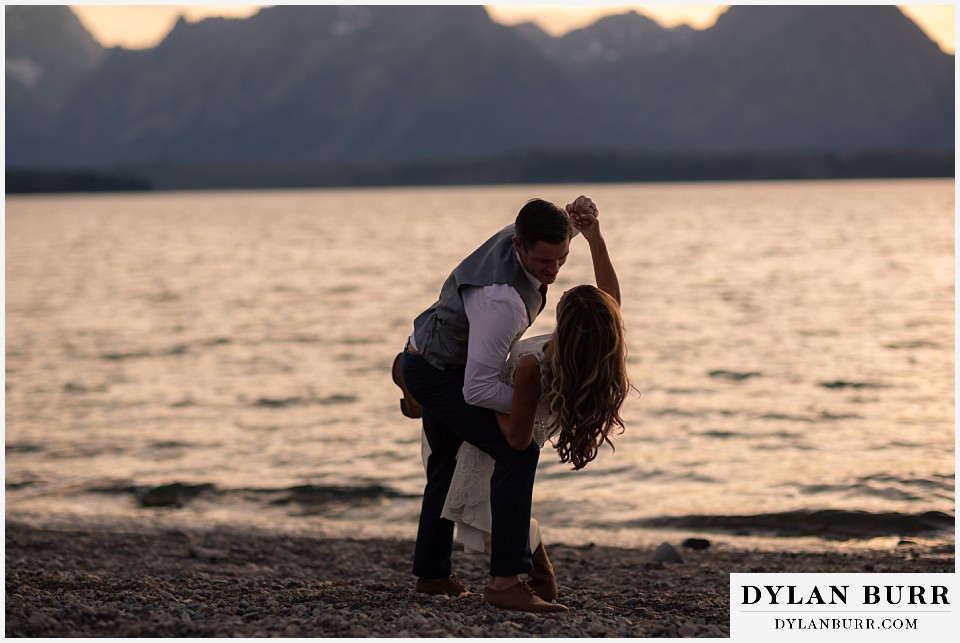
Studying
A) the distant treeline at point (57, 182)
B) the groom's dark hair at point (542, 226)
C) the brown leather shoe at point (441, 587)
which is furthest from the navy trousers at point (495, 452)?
the distant treeline at point (57, 182)

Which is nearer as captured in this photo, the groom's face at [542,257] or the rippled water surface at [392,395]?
the groom's face at [542,257]

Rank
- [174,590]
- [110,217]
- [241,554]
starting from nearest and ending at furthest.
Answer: [174,590] → [241,554] → [110,217]

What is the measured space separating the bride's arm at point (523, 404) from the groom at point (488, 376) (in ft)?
0.20

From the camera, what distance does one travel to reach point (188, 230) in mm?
80688

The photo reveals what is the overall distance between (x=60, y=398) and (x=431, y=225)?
A: 61.3 meters

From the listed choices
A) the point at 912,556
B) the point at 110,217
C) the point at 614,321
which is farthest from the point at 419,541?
the point at 110,217

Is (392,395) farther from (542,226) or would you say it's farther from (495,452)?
(542,226)

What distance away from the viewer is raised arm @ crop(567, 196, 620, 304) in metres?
5.66

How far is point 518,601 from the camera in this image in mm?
5723

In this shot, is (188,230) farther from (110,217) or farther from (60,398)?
(60,398)

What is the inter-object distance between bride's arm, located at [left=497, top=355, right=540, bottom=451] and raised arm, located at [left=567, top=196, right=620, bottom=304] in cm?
57

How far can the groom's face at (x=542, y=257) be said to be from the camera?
529cm

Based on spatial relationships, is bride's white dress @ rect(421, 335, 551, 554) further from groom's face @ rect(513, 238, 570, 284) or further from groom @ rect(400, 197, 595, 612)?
groom's face @ rect(513, 238, 570, 284)

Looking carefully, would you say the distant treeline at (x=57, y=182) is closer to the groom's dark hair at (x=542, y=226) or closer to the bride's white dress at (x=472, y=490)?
the bride's white dress at (x=472, y=490)
